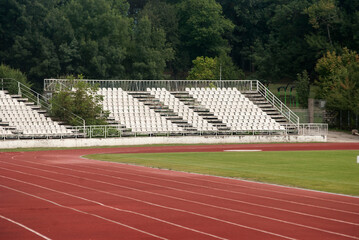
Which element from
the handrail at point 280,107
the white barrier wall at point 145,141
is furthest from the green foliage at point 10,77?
the handrail at point 280,107

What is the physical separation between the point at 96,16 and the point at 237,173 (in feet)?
192

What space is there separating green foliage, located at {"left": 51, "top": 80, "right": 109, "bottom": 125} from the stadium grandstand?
571 mm

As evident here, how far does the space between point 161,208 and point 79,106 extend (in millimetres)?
31727

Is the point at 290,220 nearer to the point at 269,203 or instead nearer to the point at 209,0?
the point at 269,203

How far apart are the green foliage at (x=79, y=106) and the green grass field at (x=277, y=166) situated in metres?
12.4

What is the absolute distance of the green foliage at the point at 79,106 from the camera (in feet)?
151

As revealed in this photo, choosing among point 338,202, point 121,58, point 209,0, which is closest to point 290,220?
point 338,202

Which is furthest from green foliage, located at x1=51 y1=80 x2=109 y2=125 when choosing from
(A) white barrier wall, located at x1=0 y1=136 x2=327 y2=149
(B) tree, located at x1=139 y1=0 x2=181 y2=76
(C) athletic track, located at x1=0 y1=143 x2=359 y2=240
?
(B) tree, located at x1=139 y1=0 x2=181 y2=76

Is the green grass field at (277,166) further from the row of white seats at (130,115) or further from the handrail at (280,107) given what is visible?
the handrail at (280,107)

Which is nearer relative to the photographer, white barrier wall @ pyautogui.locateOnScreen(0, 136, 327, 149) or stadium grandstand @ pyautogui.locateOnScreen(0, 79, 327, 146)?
white barrier wall @ pyautogui.locateOnScreen(0, 136, 327, 149)

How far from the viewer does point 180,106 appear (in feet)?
170

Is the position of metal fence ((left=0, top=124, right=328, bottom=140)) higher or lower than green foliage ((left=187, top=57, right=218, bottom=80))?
lower

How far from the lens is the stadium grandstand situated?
43562 mm

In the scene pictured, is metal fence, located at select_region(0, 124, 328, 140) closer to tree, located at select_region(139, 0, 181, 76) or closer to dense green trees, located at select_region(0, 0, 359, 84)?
dense green trees, located at select_region(0, 0, 359, 84)
